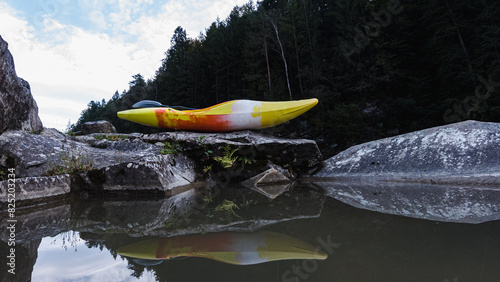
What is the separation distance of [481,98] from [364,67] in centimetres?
519

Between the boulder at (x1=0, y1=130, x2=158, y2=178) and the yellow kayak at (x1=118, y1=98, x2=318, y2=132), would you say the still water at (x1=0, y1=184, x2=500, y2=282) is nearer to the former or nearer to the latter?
the boulder at (x1=0, y1=130, x2=158, y2=178)

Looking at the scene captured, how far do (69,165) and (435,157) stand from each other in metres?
5.38

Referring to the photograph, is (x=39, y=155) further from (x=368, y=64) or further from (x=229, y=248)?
(x=368, y=64)

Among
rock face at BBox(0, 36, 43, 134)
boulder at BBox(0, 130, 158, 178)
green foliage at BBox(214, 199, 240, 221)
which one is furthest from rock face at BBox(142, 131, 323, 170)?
green foliage at BBox(214, 199, 240, 221)

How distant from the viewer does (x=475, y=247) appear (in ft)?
3.54

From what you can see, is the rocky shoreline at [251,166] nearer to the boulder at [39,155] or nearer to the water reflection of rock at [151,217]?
the boulder at [39,155]

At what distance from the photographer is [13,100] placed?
3533 mm

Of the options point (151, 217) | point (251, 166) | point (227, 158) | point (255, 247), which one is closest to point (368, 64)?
point (251, 166)

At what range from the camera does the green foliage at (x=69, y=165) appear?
301 centimetres

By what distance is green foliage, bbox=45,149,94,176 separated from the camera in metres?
3.01

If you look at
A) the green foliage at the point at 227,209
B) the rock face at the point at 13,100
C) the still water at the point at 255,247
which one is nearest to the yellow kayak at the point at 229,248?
the still water at the point at 255,247

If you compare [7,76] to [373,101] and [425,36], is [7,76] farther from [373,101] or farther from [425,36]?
[425,36]

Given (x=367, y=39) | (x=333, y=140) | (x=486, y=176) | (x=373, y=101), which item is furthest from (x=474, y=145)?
(x=367, y=39)

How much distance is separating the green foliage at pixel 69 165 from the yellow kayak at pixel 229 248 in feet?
7.99
